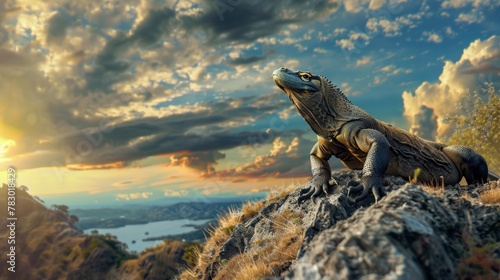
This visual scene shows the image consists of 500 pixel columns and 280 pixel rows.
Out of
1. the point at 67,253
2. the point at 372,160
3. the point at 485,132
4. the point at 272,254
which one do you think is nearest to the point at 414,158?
the point at 372,160

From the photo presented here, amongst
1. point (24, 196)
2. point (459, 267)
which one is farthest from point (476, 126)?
point (24, 196)

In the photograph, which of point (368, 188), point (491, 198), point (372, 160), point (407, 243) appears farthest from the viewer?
point (372, 160)

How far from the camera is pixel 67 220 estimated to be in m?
73.7

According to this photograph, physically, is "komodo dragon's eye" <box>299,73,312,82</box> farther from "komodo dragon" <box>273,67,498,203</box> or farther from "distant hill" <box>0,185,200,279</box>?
"distant hill" <box>0,185,200,279</box>

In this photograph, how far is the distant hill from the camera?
169 ft

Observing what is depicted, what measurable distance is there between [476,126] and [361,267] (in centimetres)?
3363

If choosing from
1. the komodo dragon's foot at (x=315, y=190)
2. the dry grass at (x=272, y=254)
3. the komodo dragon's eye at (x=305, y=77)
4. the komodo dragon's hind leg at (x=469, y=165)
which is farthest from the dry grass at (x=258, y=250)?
the komodo dragon's hind leg at (x=469, y=165)

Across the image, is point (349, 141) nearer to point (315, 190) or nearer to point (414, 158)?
point (315, 190)

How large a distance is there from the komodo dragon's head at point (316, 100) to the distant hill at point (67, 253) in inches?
1572

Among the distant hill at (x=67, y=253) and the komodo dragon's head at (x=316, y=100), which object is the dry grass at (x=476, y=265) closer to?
the komodo dragon's head at (x=316, y=100)

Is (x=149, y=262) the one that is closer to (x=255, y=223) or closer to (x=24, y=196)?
(x=24, y=196)

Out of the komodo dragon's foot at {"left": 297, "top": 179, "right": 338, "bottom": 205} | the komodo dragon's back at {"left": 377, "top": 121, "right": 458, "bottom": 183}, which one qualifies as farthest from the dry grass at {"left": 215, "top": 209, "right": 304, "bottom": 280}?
the komodo dragon's back at {"left": 377, "top": 121, "right": 458, "bottom": 183}

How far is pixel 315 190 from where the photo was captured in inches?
406

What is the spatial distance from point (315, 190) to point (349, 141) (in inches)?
60.0
